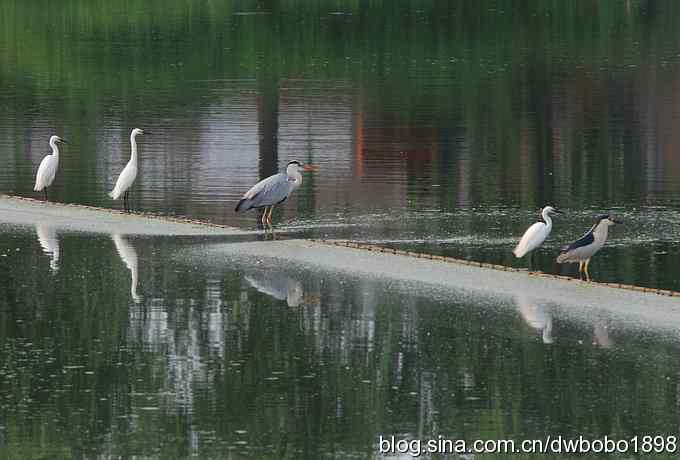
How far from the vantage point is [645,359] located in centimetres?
1527

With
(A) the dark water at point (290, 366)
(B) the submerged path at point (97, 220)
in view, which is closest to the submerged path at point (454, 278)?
(A) the dark water at point (290, 366)

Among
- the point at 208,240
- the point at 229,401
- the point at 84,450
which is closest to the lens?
the point at 84,450

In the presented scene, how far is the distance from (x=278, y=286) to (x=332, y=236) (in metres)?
4.16

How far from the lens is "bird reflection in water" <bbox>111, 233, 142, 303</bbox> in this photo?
18500 millimetres

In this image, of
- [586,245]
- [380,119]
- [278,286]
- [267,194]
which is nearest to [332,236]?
[267,194]

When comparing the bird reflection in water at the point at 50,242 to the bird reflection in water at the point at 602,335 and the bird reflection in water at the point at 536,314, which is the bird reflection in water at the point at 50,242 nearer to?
the bird reflection in water at the point at 536,314

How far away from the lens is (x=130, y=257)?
20469 millimetres

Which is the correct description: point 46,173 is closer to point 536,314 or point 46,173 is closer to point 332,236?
point 332,236

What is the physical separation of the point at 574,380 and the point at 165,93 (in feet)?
107

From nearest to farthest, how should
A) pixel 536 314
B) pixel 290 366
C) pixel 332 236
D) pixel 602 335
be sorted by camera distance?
pixel 290 366 < pixel 602 335 < pixel 536 314 < pixel 332 236

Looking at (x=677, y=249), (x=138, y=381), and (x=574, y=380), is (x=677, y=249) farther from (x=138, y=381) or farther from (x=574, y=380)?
(x=138, y=381)

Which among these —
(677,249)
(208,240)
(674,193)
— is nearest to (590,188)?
(674,193)

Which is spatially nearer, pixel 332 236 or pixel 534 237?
pixel 534 237

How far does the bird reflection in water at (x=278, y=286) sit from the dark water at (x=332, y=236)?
7 cm
